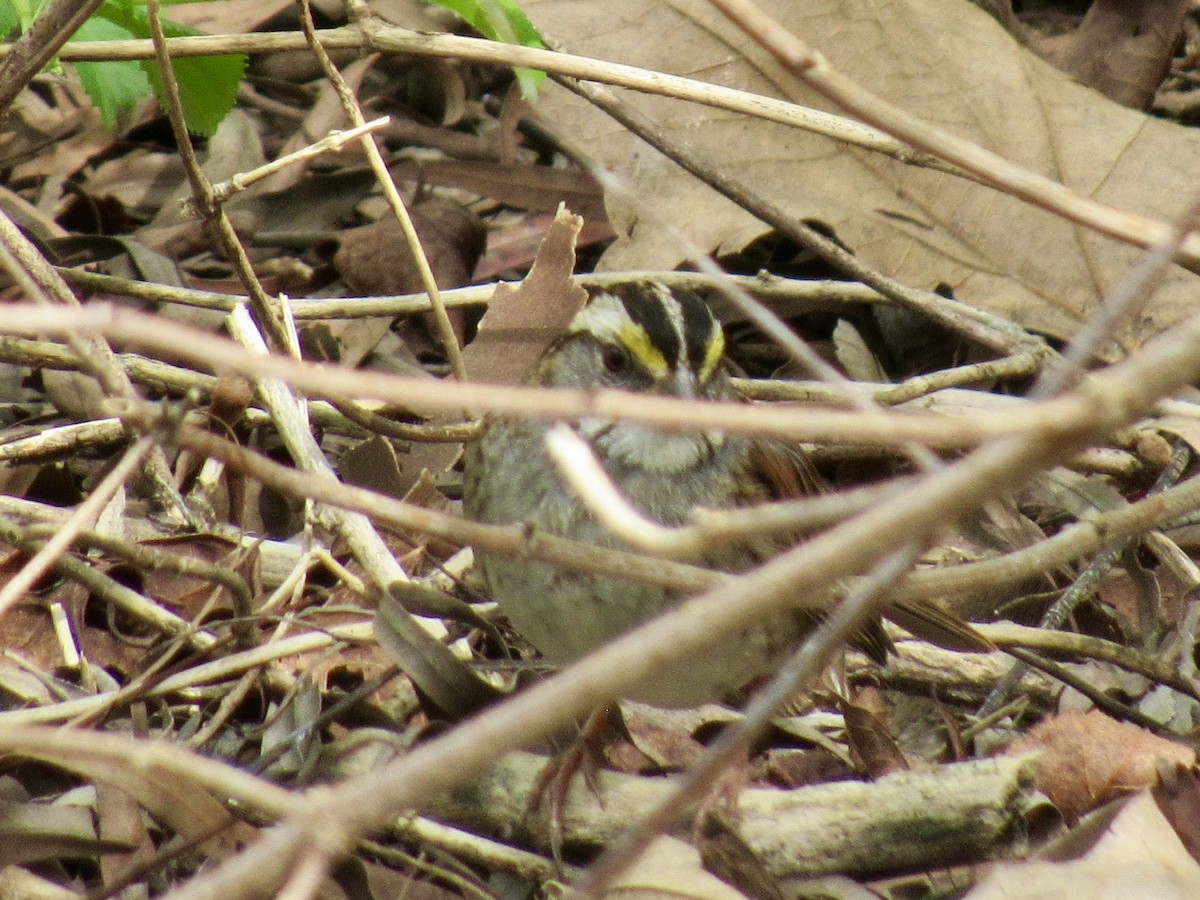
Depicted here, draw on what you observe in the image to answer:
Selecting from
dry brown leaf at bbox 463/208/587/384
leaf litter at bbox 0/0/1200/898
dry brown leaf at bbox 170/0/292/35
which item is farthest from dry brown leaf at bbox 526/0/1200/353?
dry brown leaf at bbox 170/0/292/35

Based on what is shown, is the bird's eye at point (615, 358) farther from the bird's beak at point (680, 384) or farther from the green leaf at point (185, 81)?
the green leaf at point (185, 81)

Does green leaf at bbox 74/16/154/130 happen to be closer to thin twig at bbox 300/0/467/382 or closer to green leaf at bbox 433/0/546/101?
thin twig at bbox 300/0/467/382

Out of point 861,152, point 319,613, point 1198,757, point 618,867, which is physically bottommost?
point 319,613

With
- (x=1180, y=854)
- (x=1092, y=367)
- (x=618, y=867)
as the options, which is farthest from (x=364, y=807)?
(x=1092, y=367)

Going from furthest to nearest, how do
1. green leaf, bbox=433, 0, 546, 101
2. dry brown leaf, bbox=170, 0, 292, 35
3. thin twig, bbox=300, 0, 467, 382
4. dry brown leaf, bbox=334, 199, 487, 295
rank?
dry brown leaf, bbox=170, 0, 292, 35, dry brown leaf, bbox=334, 199, 487, 295, thin twig, bbox=300, 0, 467, 382, green leaf, bbox=433, 0, 546, 101

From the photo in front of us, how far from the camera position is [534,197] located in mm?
4922

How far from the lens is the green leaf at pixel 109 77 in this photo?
383 cm

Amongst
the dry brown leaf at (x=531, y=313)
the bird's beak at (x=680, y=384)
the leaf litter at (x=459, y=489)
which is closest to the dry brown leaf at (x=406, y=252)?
the leaf litter at (x=459, y=489)

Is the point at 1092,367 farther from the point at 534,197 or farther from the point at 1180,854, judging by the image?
the point at 1180,854

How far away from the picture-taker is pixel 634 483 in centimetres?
332

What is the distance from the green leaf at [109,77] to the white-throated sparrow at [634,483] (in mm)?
1298

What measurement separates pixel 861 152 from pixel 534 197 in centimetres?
103

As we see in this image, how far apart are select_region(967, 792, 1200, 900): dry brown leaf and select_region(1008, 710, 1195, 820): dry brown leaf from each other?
10.5 inches

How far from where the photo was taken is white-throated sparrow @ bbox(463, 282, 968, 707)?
3066 millimetres
